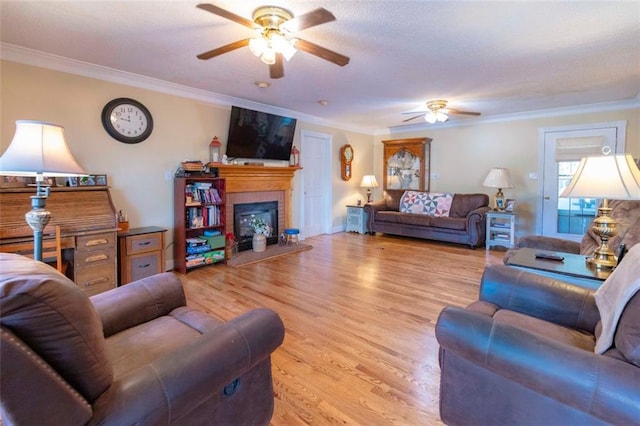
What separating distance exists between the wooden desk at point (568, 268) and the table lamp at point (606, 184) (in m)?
0.11

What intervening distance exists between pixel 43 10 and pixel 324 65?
2.22 meters

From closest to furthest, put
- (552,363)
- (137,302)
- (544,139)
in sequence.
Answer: (552,363) → (137,302) → (544,139)

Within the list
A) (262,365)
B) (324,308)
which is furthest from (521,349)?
(324,308)

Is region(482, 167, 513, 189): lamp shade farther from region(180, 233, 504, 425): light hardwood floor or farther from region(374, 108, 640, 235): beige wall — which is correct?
region(180, 233, 504, 425): light hardwood floor

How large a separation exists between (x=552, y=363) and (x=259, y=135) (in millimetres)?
4463

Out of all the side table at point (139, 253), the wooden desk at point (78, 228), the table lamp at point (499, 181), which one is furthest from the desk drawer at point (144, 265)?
the table lamp at point (499, 181)

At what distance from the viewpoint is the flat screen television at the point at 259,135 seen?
14.8 feet

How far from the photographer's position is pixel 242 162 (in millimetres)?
4816

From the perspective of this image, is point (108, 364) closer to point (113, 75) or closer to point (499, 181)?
point (113, 75)

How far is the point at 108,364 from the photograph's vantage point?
93 cm

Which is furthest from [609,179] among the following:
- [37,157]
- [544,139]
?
[544,139]

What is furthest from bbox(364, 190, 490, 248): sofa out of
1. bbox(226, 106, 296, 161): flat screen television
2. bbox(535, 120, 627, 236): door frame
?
bbox(226, 106, 296, 161): flat screen television

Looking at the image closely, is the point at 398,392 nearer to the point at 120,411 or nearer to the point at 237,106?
the point at 120,411

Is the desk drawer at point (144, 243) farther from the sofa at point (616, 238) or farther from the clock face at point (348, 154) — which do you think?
the clock face at point (348, 154)
